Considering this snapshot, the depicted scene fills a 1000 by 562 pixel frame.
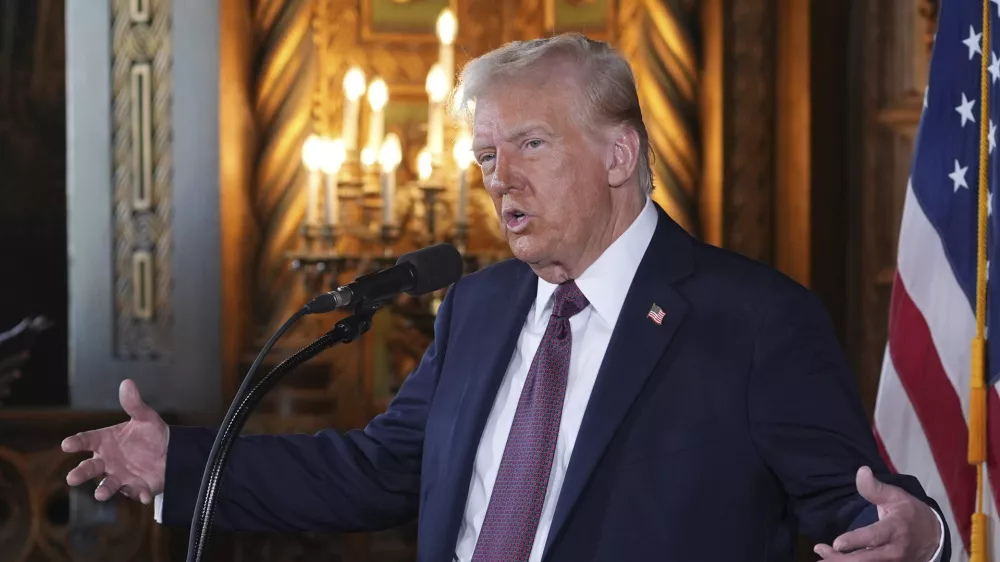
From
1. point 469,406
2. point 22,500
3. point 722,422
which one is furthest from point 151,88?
point 722,422

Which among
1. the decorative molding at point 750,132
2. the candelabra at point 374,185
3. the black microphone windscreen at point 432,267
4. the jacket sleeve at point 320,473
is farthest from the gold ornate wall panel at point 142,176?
the black microphone windscreen at point 432,267

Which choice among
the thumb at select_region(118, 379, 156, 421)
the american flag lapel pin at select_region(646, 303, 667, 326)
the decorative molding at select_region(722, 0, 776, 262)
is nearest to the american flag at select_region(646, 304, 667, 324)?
the american flag lapel pin at select_region(646, 303, 667, 326)

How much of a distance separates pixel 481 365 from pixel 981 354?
3.75 ft

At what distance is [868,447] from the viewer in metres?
1.84

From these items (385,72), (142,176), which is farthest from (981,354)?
(142,176)

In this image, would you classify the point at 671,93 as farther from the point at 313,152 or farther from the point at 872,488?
the point at 872,488

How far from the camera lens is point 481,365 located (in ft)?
7.10

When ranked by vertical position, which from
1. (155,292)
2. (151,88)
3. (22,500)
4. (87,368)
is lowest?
(22,500)

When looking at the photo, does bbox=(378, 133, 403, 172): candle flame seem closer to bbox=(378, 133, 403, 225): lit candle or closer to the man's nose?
bbox=(378, 133, 403, 225): lit candle

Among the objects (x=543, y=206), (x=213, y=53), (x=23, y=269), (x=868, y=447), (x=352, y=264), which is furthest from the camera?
(x=23, y=269)

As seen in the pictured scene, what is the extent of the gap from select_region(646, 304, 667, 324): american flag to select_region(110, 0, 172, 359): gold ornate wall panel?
2799 millimetres

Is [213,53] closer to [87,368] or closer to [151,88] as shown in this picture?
[151,88]

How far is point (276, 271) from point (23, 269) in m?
1.91

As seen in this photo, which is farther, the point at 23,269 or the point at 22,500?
the point at 23,269
